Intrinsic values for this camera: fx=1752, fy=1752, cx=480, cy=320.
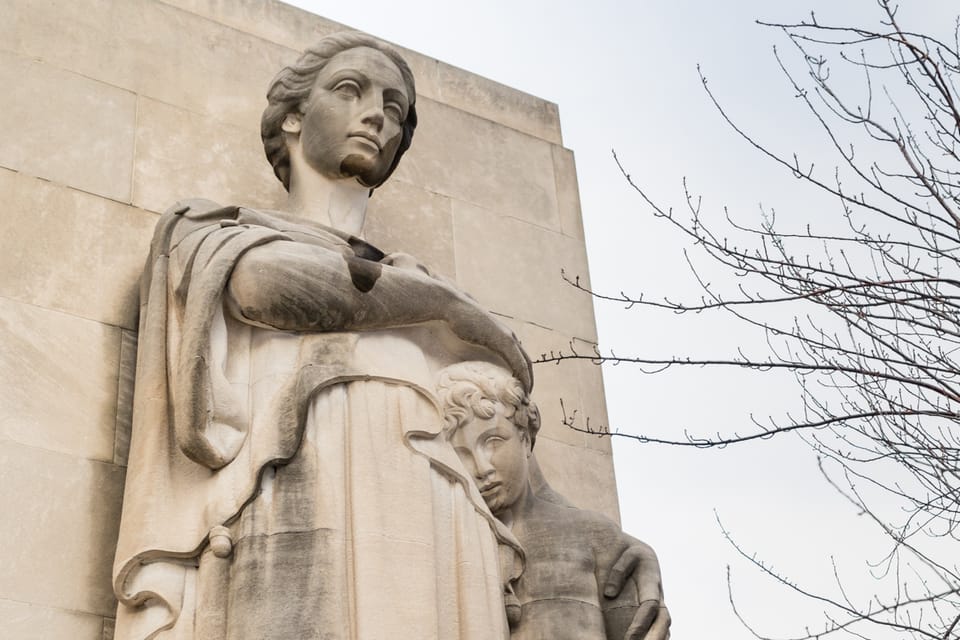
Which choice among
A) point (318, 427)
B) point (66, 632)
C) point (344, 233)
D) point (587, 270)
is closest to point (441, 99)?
point (587, 270)

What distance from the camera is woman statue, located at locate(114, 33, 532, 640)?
7.10 metres

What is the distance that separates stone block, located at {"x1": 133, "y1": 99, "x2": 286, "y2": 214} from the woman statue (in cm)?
84

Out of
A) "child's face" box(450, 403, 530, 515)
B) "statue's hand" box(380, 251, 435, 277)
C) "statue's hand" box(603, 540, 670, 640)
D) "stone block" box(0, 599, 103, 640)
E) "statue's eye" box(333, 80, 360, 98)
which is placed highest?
"statue's eye" box(333, 80, 360, 98)

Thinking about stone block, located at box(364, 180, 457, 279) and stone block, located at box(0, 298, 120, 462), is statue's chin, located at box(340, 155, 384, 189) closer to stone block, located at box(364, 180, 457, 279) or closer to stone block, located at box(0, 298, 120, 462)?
stone block, located at box(364, 180, 457, 279)

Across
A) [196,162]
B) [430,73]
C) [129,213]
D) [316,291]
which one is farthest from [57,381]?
[430,73]

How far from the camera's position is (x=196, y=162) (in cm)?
942

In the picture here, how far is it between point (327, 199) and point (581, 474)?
2183mm

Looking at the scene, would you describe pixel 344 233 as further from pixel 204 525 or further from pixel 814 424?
pixel 814 424

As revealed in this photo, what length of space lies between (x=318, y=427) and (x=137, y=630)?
1.13 meters

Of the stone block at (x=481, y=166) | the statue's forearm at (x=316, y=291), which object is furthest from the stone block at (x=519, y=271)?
the statue's forearm at (x=316, y=291)

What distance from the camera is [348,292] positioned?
7871 mm

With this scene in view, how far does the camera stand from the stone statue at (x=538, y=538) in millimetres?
8109

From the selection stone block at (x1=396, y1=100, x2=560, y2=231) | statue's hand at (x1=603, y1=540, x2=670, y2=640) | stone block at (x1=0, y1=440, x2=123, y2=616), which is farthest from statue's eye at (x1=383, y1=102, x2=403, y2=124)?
statue's hand at (x1=603, y1=540, x2=670, y2=640)

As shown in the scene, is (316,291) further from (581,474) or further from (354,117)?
(581,474)
